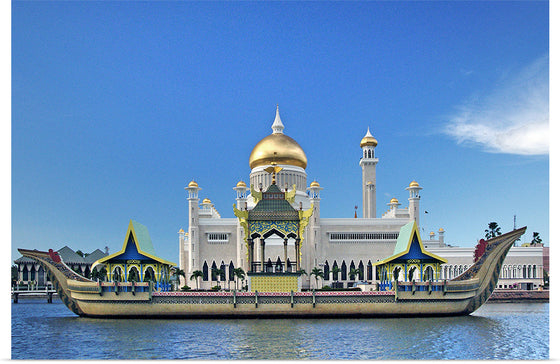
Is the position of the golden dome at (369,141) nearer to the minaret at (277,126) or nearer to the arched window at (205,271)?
the minaret at (277,126)

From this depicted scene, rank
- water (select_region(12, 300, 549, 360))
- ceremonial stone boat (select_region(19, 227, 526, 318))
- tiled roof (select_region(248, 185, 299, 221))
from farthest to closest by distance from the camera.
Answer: tiled roof (select_region(248, 185, 299, 221))
ceremonial stone boat (select_region(19, 227, 526, 318))
water (select_region(12, 300, 549, 360))

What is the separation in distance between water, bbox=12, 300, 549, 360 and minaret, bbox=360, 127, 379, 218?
87.4 feet

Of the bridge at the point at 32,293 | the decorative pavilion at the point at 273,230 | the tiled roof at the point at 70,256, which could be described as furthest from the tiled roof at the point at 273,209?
the tiled roof at the point at 70,256

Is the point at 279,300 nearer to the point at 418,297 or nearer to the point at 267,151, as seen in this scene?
the point at 418,297

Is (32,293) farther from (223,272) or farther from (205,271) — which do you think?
(223,272)

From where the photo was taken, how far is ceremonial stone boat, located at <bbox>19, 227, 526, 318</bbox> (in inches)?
965

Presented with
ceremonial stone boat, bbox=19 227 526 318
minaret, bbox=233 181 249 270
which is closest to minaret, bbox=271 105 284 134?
minaret, bbox=233 181 249 270

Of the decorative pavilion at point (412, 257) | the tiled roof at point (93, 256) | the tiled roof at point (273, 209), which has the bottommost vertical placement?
the tiled roof at point (93, 256)

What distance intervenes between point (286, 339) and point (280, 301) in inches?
247

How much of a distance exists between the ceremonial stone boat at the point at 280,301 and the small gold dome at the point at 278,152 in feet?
79.1

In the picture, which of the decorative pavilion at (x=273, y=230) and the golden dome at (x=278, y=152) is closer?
the decorative pavilion at (x=273, y=230)

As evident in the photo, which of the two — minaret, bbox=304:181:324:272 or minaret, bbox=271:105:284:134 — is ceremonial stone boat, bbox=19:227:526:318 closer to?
minaret, bbox=304:181:324:272

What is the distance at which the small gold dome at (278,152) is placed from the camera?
158 ft
